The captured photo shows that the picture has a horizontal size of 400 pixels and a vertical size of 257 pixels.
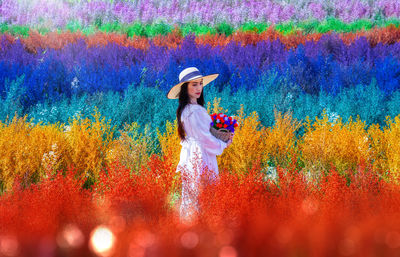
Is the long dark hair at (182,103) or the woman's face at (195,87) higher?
the woman's face at (195,87)

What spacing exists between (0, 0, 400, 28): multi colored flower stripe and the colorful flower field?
1.72 feet

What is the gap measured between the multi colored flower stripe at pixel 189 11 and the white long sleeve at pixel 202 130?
27.2 ft

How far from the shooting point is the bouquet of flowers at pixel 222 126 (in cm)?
276

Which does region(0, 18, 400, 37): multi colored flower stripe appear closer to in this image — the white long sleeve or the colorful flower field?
the colorful flower field

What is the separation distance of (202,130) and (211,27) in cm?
782

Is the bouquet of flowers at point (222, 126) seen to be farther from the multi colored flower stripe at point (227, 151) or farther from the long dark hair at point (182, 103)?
the multi colored flower stripe at point (227, 151)

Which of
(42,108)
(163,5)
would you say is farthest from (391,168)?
(163,5)

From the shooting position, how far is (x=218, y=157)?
148 inches

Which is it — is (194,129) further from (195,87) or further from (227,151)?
(227,151)

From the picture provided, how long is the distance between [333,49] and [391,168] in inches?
162

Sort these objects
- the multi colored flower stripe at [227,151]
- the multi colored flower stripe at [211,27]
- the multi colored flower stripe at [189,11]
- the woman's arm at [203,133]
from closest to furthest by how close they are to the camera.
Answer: the woman's arm at [203,133] → the multi colored flower stripe at [227,151] → the multi colored flower stripe at [211,27] → the multi colored flower stripe at [189,11]

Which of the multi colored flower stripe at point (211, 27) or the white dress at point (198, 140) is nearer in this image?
the white dress at point (198, 140)

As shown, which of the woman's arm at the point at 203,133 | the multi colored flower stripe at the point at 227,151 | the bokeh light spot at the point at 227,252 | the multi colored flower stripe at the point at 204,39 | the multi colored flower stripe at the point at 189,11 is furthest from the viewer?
the multi colored flower stripe at the point at 189,11

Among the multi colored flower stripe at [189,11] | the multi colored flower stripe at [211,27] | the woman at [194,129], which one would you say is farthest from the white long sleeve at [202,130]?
the multi colored flower stripe at [189,11]
